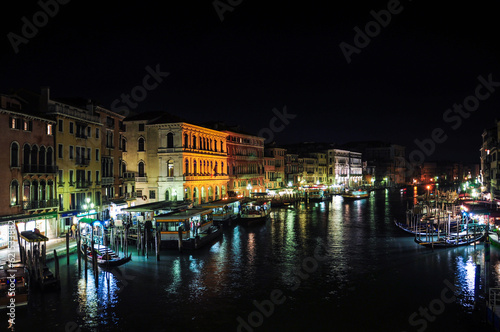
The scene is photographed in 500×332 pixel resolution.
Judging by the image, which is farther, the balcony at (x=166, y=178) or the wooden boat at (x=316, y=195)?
the wooden boat at (x=316, y=195)

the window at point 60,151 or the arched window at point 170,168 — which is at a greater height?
the window at point 60,151

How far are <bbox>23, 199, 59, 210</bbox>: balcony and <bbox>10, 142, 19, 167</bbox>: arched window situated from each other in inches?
102

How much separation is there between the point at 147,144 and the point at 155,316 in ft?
107

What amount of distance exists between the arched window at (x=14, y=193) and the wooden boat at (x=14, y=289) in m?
9.04

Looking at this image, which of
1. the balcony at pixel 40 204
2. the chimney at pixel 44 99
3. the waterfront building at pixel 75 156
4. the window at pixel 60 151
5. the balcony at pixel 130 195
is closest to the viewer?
the balcony at pixel 40 204

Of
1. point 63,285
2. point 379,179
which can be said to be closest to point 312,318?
point 63,285

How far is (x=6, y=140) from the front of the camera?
26.3 m

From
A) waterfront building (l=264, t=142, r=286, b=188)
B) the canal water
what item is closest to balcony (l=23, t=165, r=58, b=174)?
the canal water

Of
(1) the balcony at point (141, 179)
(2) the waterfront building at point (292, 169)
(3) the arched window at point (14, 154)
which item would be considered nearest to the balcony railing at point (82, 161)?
(3) the arched window at point (14, 154)

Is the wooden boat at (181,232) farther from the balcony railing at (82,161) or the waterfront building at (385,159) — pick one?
the waterfront building at (385,159)

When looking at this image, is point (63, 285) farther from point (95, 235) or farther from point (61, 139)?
point (61, 139)

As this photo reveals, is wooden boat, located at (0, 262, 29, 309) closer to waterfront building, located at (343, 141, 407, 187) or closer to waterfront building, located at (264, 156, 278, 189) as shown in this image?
waterfront building, located at (264, 156, 278, 189)

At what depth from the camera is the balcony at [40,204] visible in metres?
27.3

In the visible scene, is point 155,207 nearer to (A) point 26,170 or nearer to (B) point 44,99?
(A) point 26,170
